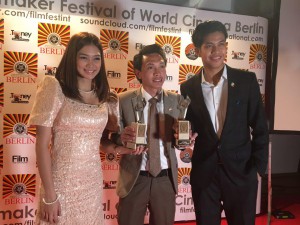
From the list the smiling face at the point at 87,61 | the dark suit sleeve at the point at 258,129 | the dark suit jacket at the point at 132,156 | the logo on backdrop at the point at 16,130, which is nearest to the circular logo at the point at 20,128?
the logo on backdrop at the point at 16,130

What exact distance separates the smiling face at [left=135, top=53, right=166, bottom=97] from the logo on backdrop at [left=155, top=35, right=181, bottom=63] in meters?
1.36

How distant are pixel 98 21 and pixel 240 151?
1.90m

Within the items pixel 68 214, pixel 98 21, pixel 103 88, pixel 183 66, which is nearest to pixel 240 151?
pixel 103 88

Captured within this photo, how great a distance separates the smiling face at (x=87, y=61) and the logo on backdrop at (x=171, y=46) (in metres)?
1.66

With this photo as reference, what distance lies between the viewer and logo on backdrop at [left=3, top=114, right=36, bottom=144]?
3008 millimetres

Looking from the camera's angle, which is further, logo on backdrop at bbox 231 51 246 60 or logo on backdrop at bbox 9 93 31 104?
logo on backdrop at bbox 231 51 246 60

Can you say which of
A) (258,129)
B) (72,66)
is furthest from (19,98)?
(258,129)

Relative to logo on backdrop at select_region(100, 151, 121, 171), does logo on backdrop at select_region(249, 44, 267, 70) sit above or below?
above

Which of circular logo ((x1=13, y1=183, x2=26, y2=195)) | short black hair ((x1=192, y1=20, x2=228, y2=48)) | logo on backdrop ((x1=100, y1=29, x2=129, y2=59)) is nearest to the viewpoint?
short black hair ((x1=192, y1=20, x2=228, y2=48))

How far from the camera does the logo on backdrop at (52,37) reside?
9.99 ft

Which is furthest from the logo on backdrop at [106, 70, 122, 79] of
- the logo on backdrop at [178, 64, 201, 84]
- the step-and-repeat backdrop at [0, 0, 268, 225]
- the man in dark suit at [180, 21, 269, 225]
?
the man in dark suit at [180, 21, 269, 225]

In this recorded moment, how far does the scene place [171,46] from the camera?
11.2 ft

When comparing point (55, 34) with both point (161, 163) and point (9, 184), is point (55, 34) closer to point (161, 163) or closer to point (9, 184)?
point (9, 184)

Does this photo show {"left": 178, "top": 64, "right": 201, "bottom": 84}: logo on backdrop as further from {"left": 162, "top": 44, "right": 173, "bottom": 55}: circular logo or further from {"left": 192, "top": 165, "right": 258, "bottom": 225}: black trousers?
{"left": 192, "top": 165, "right": 258, "bottom": 225}: black trousers
